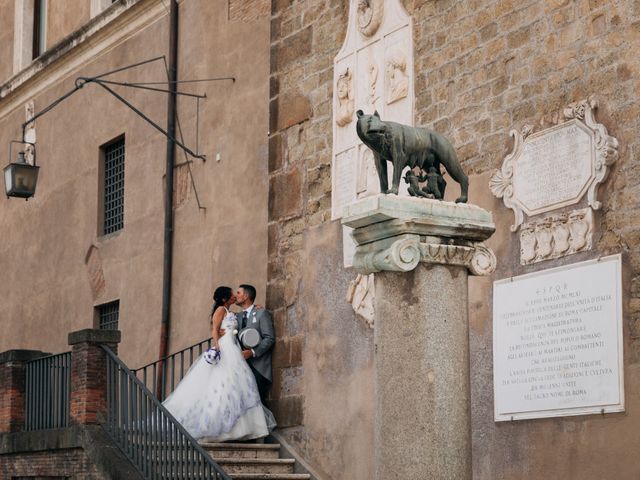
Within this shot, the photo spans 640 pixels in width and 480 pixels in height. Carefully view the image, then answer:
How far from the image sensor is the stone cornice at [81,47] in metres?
20.1

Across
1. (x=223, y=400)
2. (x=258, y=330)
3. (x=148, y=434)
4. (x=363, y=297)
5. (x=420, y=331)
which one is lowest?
(x=148, y=434)

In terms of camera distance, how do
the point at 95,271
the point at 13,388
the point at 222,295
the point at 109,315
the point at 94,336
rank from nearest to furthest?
1. the point at 94,336
2. the point at 222,295
3. the point at 13,388
4. the point at 109,315
5. the point at 95,271

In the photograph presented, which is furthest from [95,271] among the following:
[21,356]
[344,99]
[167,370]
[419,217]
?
[419,217]

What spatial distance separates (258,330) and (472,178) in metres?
3.69

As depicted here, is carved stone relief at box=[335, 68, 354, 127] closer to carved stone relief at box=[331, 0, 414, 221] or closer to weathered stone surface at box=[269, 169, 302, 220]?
carved stone relief at box=[331, 0, 414, 221]

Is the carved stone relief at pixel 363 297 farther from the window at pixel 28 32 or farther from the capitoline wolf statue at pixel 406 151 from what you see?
the window at pixel 28 32

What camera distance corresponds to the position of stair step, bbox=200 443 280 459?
14422 millimetres

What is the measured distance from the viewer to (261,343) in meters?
15.7

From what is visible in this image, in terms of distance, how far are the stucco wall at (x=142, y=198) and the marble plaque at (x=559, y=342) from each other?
15.0 ft

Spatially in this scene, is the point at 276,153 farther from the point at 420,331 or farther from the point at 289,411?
the point at 420,331

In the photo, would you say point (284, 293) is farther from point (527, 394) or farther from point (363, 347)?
point (527, 394)

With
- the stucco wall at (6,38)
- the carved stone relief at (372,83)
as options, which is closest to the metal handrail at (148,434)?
the carved stone relief at (372,83)

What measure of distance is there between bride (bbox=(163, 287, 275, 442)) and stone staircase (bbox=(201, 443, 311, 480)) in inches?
6.5

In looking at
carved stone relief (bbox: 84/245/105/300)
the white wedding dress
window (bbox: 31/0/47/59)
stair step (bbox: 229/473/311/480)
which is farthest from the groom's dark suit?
window (bbox: 31/0/47/59)
